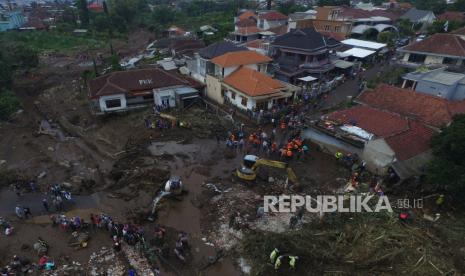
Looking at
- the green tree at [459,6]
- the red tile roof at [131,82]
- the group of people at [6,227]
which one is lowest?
the group of people at [6,227]

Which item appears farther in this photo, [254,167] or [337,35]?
[337,35]

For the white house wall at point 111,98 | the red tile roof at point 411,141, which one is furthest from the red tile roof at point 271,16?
the red tile roof at point 411,141

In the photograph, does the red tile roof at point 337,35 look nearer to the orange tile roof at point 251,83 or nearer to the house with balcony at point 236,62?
the house with balcony at point 236,62

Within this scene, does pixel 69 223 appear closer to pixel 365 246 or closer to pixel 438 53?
pixel 365 246

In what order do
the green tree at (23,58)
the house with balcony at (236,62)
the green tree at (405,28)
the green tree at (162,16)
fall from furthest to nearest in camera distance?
the green tree at (162,16) → the green tree at (405,28) → the green tree at (23,58) → the house with balcony at (236,62)

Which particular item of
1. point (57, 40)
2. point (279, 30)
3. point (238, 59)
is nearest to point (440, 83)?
point (238, 59)

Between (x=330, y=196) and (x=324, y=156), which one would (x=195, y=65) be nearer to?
(x=324, y=156)
